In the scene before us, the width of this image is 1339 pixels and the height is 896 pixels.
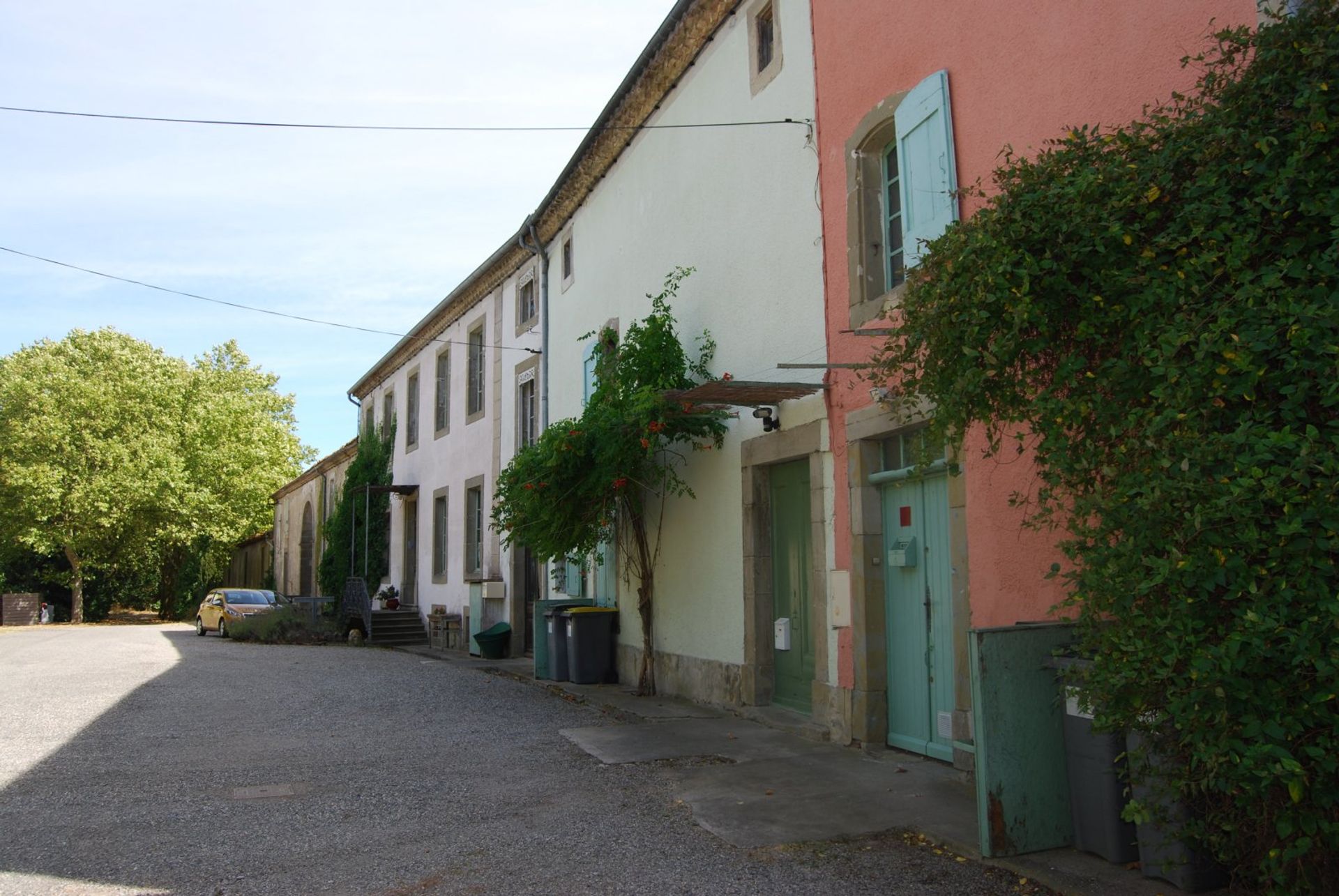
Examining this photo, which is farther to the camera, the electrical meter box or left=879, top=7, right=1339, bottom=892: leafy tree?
the electrical meter box

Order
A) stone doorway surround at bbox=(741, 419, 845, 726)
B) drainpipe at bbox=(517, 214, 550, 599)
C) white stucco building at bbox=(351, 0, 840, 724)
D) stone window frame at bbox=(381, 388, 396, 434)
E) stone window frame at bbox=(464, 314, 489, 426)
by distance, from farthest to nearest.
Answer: stone window frame at bbox=(381, 388, 396, 434) → stone window frame at bbox=(464, 314, 489, 426) → drainpipe at bbox=(517, 214, 550, 599) → white stucco building at bbox=(351, 0, 840, 724) → stone doorway surround at bbox=(741, 419, 845, 726)

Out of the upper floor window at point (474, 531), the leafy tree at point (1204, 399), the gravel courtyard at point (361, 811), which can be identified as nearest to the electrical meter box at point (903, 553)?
the gravel courtyard at point (361, 811)

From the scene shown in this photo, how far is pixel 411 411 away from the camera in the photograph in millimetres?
23766

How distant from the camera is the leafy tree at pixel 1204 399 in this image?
9.85ft

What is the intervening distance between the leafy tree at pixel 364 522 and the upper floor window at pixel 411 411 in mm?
803

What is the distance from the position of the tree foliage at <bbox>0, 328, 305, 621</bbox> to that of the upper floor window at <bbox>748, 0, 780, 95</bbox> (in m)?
29.1

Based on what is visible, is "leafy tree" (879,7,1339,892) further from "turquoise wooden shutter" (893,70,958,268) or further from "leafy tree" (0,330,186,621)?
"leafy tree" (0,330,186,621)

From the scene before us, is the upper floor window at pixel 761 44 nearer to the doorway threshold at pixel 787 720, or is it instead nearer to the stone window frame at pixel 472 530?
the doorway threshold at pixel 787 720

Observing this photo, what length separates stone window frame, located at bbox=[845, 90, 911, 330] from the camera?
296 inches

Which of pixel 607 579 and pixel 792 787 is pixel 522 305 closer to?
pixel 607 579

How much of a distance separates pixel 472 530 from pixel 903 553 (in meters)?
12.9

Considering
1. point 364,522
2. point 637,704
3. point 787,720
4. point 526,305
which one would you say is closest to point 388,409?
point 364,522

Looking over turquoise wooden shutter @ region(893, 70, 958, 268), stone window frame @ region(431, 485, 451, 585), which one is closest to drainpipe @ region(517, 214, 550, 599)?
stone window frame @ region(431, 485, 451, 585)

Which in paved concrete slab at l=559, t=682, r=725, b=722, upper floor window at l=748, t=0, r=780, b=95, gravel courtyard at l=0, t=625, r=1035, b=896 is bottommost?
gravel courtyard at l=0, t=625, r=1035, b=896
